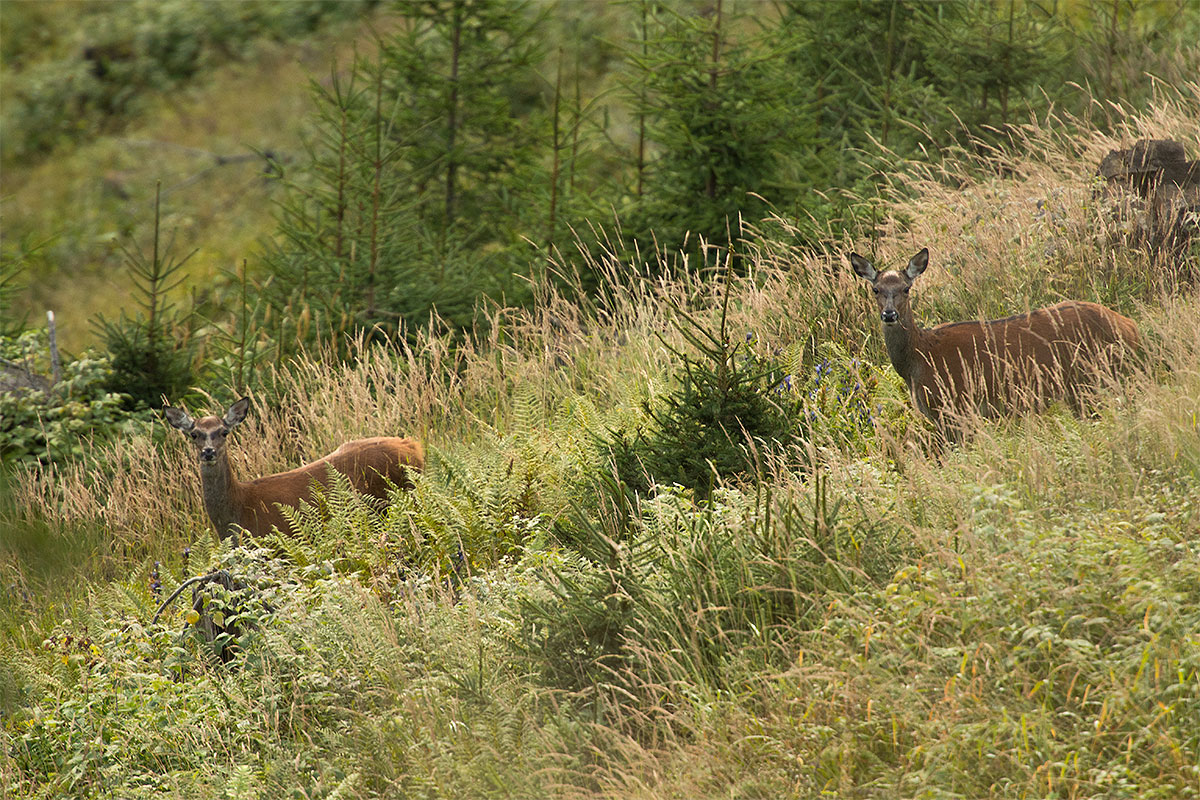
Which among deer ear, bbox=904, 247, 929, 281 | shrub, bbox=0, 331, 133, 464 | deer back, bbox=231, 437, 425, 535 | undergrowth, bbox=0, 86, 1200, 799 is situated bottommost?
shrub, bbox=0, 331, 133, 464

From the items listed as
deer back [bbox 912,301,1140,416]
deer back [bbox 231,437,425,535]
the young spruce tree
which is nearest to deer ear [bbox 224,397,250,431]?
deer back [bbox 231,437,425,535]

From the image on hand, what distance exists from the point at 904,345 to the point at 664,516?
2.09 meters

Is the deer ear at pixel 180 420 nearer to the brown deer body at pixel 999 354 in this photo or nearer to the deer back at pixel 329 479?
the deer back at pixel 329 479

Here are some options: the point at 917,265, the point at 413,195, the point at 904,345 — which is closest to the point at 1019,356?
the point at 904,345

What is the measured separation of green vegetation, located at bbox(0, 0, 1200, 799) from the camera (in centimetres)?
430

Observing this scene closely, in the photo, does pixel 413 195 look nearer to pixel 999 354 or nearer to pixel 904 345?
pixel 904 345

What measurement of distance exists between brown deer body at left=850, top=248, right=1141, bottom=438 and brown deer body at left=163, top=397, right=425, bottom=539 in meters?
3.09

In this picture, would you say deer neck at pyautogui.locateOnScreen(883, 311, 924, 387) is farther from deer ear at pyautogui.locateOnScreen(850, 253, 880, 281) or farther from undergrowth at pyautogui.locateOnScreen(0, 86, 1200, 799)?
deer ear at pyautogui.locateOnScreen(850, 253, 880, 281)

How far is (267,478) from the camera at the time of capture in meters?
8.14

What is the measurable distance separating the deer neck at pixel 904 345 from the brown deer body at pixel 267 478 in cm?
300

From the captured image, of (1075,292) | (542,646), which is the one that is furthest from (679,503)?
(1075,292)

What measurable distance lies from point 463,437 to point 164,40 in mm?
24209

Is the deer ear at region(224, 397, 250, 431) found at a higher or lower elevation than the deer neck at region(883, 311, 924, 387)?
lower

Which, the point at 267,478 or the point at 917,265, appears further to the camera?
the point at 267,478
